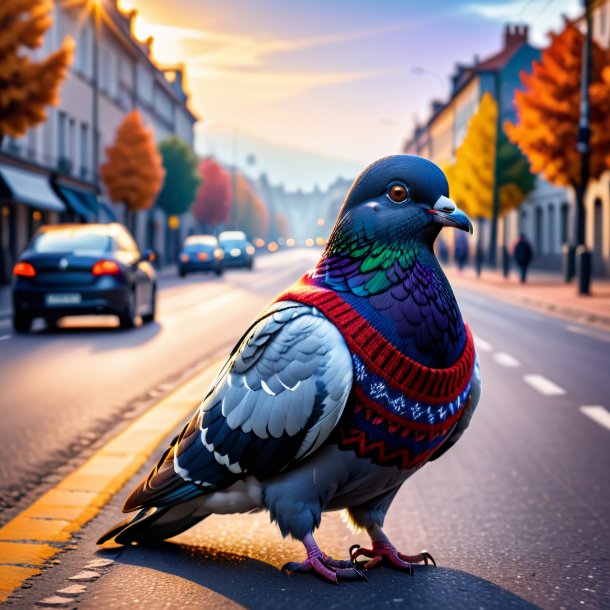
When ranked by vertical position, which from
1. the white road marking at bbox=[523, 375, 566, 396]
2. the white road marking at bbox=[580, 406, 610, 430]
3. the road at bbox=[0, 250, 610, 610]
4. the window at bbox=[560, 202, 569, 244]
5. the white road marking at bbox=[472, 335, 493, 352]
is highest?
the window at bbox=[560, 202, 569, 244]

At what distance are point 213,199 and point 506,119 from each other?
158 ft

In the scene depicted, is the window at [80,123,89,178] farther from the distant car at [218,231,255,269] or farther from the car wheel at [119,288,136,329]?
the car wheel at [119,288,136,329]

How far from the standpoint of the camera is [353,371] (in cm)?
259

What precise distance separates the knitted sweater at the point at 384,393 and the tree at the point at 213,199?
10493 cm

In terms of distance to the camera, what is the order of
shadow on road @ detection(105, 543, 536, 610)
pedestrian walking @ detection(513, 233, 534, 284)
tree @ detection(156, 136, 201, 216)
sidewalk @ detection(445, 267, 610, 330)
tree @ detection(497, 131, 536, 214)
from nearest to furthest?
shadow on road @ detection(105, 543, 536, 610), sidewalk @ detection(445, 267, 610, 330), pedestrian walking @ detection(513, 233, 534, 284), tree @ detection(497, 131, 536, 214), tree @ detection(156, 136, 201, 216)

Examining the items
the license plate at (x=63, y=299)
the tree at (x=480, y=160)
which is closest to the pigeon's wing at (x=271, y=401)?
the license plate at (x=63, y=299)

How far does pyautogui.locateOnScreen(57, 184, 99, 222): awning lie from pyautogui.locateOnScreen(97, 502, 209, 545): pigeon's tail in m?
43.0

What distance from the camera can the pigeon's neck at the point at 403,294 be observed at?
2.59 metres

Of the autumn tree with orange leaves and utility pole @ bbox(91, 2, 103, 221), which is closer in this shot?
the autumn tree with orange leaves

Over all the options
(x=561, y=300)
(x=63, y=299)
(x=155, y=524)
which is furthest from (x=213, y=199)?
(x=155, y=524)

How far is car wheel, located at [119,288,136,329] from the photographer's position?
15.9m

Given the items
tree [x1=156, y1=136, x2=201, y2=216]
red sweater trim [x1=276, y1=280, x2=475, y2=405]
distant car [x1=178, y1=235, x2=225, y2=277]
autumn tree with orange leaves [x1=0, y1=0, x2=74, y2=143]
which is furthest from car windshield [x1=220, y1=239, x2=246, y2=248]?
red sweater trim [x1=276, y1=280, x2=475, y2=405]

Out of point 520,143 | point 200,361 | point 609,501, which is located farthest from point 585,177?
point 609,501

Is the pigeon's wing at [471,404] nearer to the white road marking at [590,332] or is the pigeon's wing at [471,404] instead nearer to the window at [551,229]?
the white road marking at [590,332]
